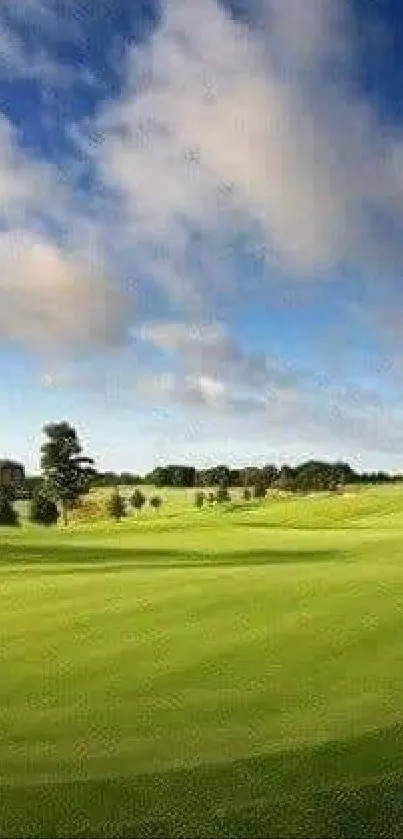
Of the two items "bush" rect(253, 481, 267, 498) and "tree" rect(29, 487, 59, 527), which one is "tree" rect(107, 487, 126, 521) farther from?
"bush" rect(253, 481, 267, 498)

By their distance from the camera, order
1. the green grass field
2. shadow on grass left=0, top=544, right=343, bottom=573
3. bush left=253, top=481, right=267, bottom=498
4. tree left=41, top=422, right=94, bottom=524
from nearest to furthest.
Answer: the green grass field, shadow on grass left=0, top=544, right=343, bottom=573, tree left=41, top=422, right=94, bottom=524, bush left=253, top=481, right=267, bottom=498

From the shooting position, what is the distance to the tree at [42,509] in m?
139

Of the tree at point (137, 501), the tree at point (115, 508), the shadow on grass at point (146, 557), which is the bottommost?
the shadow on grass at point (146, 557)

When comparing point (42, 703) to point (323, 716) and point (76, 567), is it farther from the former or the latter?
point (76, 567)

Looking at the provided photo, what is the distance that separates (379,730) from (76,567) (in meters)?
20.8

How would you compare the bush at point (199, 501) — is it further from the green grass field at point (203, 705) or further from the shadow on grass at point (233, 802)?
the shadow on grass at point (233, 802)

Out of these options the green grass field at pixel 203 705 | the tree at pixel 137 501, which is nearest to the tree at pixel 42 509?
the tree at pixel 137 501

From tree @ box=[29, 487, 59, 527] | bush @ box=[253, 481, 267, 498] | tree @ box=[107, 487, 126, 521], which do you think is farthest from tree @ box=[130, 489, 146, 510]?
tree @ box=[29, 487, 59, 527]

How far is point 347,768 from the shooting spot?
10.4 metres

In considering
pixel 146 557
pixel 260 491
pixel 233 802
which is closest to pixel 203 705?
pixel 233 802

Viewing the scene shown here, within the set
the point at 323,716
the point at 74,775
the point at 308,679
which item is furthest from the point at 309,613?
the point at 74,775

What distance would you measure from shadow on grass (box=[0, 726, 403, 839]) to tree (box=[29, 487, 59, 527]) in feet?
424

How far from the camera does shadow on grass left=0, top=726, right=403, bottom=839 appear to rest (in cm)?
855

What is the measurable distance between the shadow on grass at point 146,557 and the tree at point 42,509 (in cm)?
9563
